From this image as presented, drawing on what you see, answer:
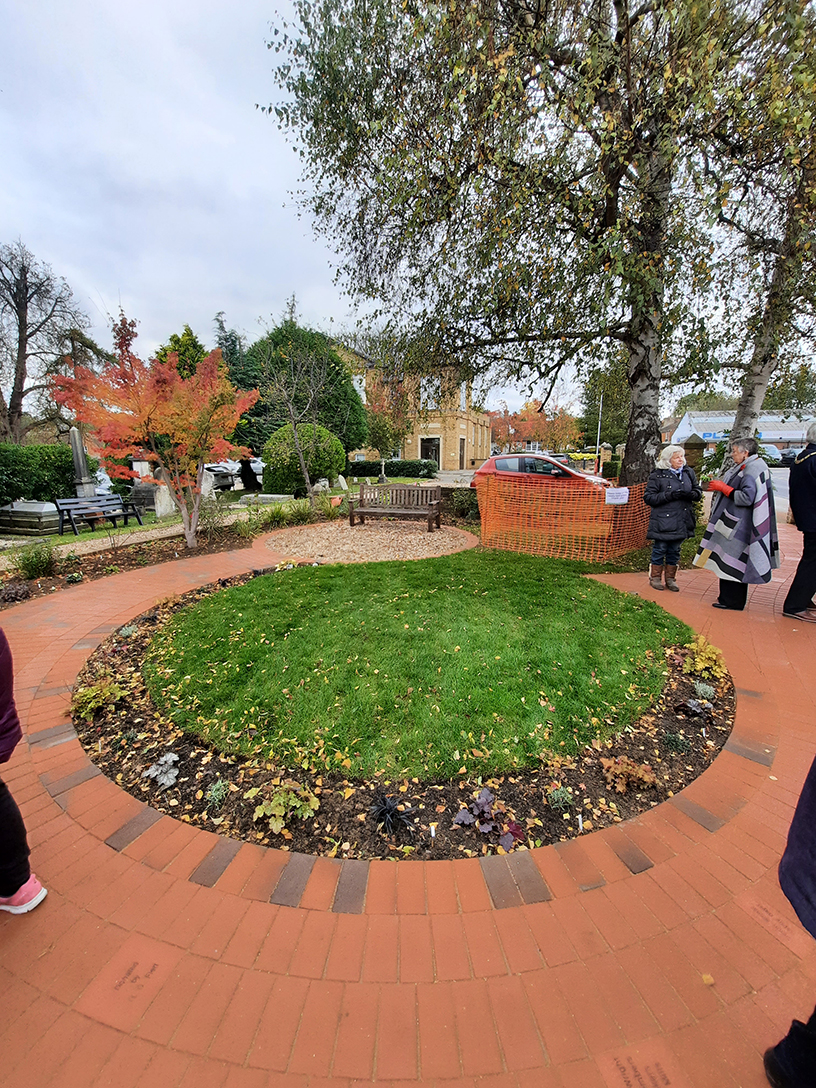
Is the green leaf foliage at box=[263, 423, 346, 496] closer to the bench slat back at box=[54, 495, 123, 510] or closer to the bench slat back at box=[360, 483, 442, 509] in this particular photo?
the bench slat back at box=[360, 483, 442, 509]

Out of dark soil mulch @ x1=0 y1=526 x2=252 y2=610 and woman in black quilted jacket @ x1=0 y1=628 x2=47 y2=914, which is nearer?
woman in black quilted jacket @ x1=0 y1=628 x2=47 y2=914

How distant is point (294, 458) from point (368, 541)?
6.47m

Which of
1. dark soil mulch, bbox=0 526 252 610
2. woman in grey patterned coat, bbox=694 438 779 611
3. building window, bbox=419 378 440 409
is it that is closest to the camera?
woman in grey patterned coat, bbox=694 438 779 611

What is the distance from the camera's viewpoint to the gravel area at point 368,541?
742 centimetres

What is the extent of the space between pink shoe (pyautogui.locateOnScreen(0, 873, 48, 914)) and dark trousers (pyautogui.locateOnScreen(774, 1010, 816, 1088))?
2474 millimetres

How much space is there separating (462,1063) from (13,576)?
24.3 feet

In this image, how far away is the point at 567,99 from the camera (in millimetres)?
4477

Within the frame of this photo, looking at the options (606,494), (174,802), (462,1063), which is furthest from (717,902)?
(606,494)

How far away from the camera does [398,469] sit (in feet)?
95.2

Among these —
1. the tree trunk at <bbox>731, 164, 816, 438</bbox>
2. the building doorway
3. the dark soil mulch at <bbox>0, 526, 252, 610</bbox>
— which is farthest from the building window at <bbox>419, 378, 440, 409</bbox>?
the building doorway

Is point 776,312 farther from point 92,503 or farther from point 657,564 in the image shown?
point 92,503

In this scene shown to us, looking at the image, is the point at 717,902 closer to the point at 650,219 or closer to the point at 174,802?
Result: the point at 174,802

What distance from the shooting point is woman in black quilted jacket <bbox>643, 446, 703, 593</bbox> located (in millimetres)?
4957

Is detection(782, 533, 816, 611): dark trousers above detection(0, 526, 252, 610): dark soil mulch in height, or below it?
above
